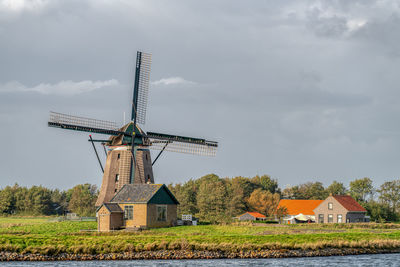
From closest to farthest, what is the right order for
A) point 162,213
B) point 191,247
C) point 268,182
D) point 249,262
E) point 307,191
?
point 249,262 < point 191,247 < point 162,213 < point 307,191 < point 268,182

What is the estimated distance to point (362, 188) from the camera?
98.6 meters

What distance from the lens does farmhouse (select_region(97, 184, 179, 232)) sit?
50625mm

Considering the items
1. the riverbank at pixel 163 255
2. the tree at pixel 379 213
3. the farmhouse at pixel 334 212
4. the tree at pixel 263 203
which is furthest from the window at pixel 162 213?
the tree at pixel 263 203

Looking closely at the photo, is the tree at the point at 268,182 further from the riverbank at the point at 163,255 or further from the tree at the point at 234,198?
the riverbank at the point at 163,255

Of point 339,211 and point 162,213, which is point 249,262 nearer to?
point 162,213

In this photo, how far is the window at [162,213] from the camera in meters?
52.1

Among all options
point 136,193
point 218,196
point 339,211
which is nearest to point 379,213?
point 339,211

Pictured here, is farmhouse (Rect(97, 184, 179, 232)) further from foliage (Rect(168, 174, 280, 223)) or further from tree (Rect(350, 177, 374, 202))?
tree (Rect(350, 177, 374, 202))

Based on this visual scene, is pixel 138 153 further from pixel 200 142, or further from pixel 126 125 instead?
pixel 200 142

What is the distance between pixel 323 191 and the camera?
343 ft

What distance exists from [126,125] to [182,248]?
22997mm

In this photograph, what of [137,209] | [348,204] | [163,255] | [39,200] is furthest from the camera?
[39,200]

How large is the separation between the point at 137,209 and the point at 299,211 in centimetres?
3667

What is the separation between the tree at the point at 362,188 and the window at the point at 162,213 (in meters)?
53.6
